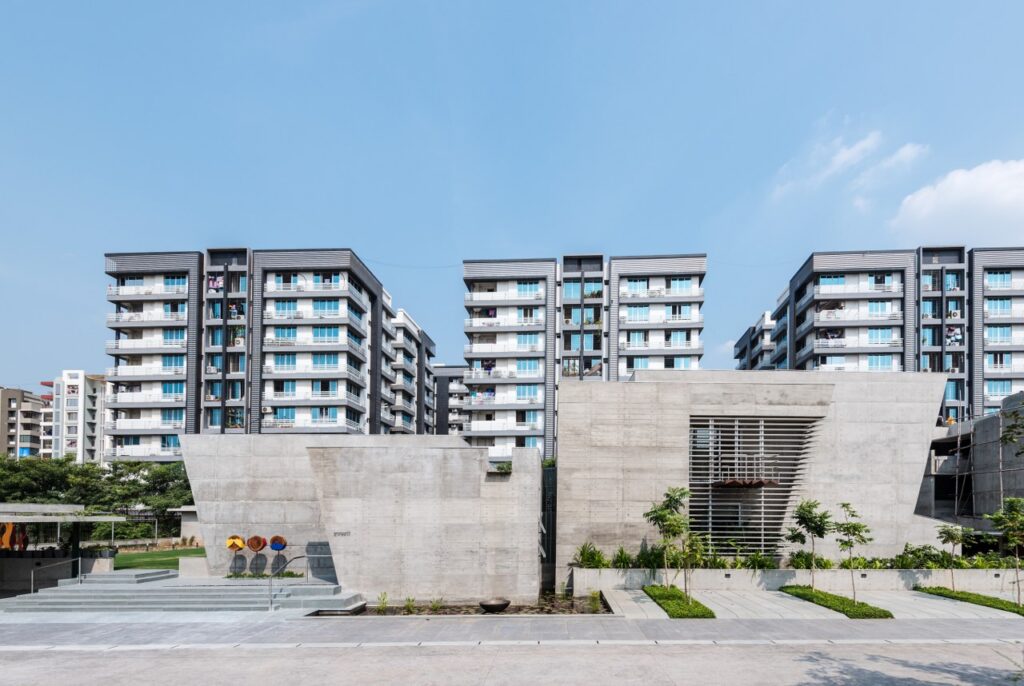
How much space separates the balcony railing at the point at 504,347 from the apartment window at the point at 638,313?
31.1ft

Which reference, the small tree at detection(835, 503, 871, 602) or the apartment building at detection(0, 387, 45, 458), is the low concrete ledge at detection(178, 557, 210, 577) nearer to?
the small tree at detection(835, 503, 871, 602)

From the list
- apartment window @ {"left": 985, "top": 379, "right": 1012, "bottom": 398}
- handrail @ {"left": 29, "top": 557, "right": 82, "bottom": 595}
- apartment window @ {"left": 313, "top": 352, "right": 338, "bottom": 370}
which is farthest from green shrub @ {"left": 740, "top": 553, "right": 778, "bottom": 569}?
apartment window @ {"left": 985, "top": 379, "right": 1012, "bottom": 398}

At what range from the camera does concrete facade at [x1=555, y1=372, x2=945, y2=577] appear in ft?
106

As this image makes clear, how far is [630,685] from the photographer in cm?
1600

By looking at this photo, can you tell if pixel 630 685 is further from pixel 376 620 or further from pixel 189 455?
pixel 189 455

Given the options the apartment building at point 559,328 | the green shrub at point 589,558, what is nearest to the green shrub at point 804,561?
the green shrub at point 589,558

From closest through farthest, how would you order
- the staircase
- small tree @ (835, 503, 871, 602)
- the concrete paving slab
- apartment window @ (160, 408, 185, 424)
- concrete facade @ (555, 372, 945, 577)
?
1. the concrete paving slab
2. the staircase
3. small tree @ (835, 503, 871, 602)
4. concrete facade @ (555, 372, 945, 577)
5. apartment window @ (160, 408, 185, 424)

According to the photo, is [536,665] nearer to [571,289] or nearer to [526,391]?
[526,391]

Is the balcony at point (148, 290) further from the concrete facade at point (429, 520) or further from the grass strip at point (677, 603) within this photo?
the grass strip at point (677, 603)

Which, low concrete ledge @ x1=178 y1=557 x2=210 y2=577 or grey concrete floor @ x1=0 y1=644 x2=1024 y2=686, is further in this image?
low concrete ledge @ x1=178 y1=557 x2=210 y2=577

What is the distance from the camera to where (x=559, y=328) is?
2842 inches

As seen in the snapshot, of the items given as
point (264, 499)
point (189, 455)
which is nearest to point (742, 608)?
point (264, 499)

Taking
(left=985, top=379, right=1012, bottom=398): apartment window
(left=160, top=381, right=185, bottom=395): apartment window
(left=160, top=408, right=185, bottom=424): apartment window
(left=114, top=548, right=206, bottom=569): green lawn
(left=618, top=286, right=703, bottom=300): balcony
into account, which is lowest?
(left=114, top=548, right=206, bottom=569): green lawn

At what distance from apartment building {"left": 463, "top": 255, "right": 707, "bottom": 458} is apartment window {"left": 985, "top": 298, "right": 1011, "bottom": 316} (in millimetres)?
26902
